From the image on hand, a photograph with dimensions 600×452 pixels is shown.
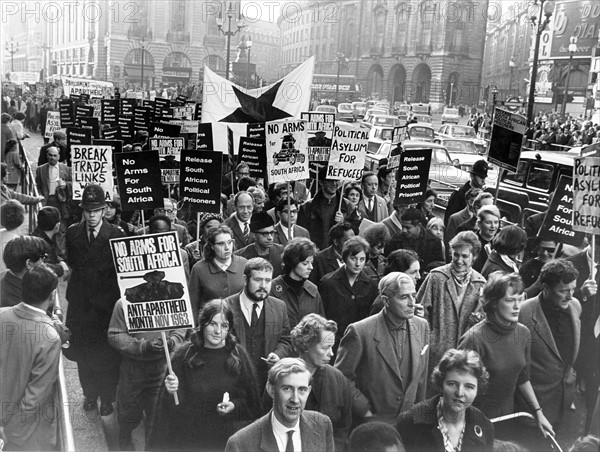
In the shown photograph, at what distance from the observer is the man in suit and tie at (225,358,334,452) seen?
3.28 meters

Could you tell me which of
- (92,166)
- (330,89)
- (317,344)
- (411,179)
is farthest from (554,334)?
(330,89)

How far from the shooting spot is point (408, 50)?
74.2 metres

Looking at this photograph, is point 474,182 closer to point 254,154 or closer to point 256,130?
point 254,154

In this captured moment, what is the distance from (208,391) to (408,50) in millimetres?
74075

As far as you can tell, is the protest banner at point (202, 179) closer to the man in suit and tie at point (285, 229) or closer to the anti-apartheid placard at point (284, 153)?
the man in suit and tie at point (285, 229)

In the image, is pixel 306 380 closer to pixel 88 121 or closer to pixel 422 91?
pixel 88 121

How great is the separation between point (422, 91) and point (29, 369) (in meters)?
76.2

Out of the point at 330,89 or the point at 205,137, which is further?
the point at 330,89

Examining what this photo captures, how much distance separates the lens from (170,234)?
415cm

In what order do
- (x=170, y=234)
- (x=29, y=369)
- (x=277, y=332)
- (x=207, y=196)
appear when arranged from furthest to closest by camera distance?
(x=207, y=196) < (x=277, y=332) < (x=170, y=234) < (x=29, y=369)

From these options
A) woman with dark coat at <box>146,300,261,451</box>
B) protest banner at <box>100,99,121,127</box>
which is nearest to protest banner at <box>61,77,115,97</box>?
protest banner at <box>100,99,121,127</box>

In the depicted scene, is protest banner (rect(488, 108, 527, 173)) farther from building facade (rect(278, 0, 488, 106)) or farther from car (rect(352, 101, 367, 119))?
building facade (rect(278, 0, 488, 106))

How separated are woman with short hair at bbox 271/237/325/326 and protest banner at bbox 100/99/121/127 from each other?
1172 cm

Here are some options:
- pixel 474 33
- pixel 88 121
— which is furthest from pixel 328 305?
pixel 474 33
